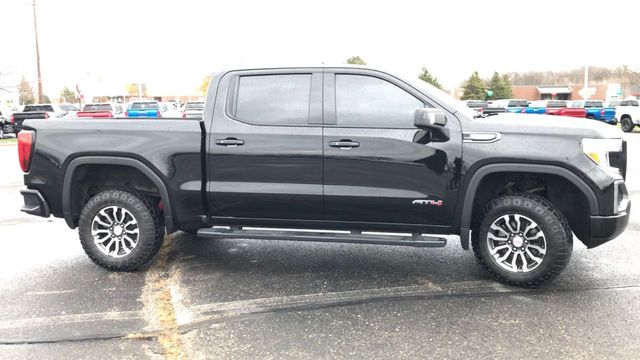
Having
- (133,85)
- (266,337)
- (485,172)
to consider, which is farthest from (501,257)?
(133,85)

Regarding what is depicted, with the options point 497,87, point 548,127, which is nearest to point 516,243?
point 548,127

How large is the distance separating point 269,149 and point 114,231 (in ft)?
5.42

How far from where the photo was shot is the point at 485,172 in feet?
14.6

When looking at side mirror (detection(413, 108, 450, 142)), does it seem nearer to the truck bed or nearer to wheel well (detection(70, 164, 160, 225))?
the truck bed

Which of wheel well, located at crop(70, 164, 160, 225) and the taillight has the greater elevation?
the taillight

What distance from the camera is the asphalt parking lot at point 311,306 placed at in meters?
3.58

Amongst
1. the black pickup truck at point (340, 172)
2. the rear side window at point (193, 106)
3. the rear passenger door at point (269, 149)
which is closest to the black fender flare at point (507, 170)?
the black pickup truck at point (340, 172)

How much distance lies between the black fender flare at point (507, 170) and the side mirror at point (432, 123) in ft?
1.32

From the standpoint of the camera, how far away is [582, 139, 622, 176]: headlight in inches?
171

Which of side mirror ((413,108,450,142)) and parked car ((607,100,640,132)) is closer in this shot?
side mirror ((413,108,450,142))

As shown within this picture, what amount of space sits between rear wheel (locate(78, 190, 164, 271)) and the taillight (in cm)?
67

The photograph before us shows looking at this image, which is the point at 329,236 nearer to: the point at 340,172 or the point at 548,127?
the point at 340,172

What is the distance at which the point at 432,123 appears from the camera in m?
4.32

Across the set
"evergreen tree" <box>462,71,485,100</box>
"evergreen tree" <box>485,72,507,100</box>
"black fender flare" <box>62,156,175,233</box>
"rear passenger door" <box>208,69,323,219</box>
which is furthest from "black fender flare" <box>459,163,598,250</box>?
"evergreen tree" <box>485,72,507,100</box>
